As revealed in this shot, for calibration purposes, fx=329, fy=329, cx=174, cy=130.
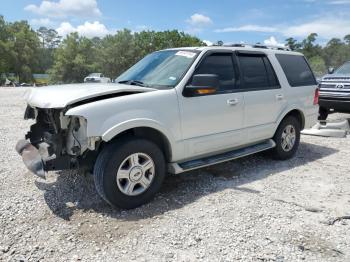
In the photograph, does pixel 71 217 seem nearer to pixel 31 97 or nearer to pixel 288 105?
pixel 31 97

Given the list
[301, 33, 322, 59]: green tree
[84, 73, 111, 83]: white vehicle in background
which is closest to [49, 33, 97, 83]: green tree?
[84, 73, 111, 83]: white vehicle in background

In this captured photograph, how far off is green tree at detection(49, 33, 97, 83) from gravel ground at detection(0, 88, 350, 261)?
53.3 m

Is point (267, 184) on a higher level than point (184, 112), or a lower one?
lower

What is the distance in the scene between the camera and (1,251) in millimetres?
3008

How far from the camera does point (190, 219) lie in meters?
3.62

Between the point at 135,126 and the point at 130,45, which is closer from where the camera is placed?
the point at 135,126

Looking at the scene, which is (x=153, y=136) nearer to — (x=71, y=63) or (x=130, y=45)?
(x=130, y=45)

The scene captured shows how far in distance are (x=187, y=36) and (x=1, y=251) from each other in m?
46.0

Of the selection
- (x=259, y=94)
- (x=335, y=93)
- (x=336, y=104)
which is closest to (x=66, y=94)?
(x=259, y=94)

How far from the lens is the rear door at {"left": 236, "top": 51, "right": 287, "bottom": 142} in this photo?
4914 mm

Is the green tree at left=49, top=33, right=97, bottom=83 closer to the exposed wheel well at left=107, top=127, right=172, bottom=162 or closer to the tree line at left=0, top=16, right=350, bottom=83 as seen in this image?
the tree line at left=0, top=16, right=350, bottom=83

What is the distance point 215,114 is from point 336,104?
578 cm

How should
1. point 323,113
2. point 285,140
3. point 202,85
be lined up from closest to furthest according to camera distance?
point 202,85 → point 285,140 → point 323,113

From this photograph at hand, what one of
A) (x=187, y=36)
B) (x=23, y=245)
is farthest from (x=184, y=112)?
(x=187, y=36)
